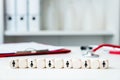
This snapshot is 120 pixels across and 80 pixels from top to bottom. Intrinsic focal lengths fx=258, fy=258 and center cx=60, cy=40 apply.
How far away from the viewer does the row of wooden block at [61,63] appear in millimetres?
606

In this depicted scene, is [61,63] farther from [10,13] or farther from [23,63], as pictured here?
[10,13]

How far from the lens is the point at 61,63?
0.62 meters

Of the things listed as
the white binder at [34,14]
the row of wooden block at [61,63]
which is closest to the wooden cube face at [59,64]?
the row of wooden block at [61,63]

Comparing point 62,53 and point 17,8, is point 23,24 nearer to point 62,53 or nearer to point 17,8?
point 17,8

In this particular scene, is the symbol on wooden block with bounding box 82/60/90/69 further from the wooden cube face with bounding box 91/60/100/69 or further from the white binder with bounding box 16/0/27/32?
the white binder with bounding box 16/0/27/32

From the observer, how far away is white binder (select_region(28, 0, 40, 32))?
167 cm

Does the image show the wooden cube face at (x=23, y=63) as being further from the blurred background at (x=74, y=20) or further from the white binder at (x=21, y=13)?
the blurred background at (x=74, y=20)

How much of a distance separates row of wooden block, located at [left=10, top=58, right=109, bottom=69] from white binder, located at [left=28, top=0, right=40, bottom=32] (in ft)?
3.51

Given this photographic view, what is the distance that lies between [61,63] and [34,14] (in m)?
1.10

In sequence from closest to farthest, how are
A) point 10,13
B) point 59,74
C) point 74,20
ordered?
point 59,74
point 10,13
point 74,20

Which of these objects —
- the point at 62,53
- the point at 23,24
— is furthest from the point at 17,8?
the point at 62,53

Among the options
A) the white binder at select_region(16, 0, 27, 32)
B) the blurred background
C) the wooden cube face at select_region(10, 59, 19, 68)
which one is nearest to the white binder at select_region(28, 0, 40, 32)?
the white binder at select_region(16, 0, 27, 32)

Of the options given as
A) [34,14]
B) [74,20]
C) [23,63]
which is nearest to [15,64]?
[23,63]

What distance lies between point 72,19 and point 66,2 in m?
0.13
